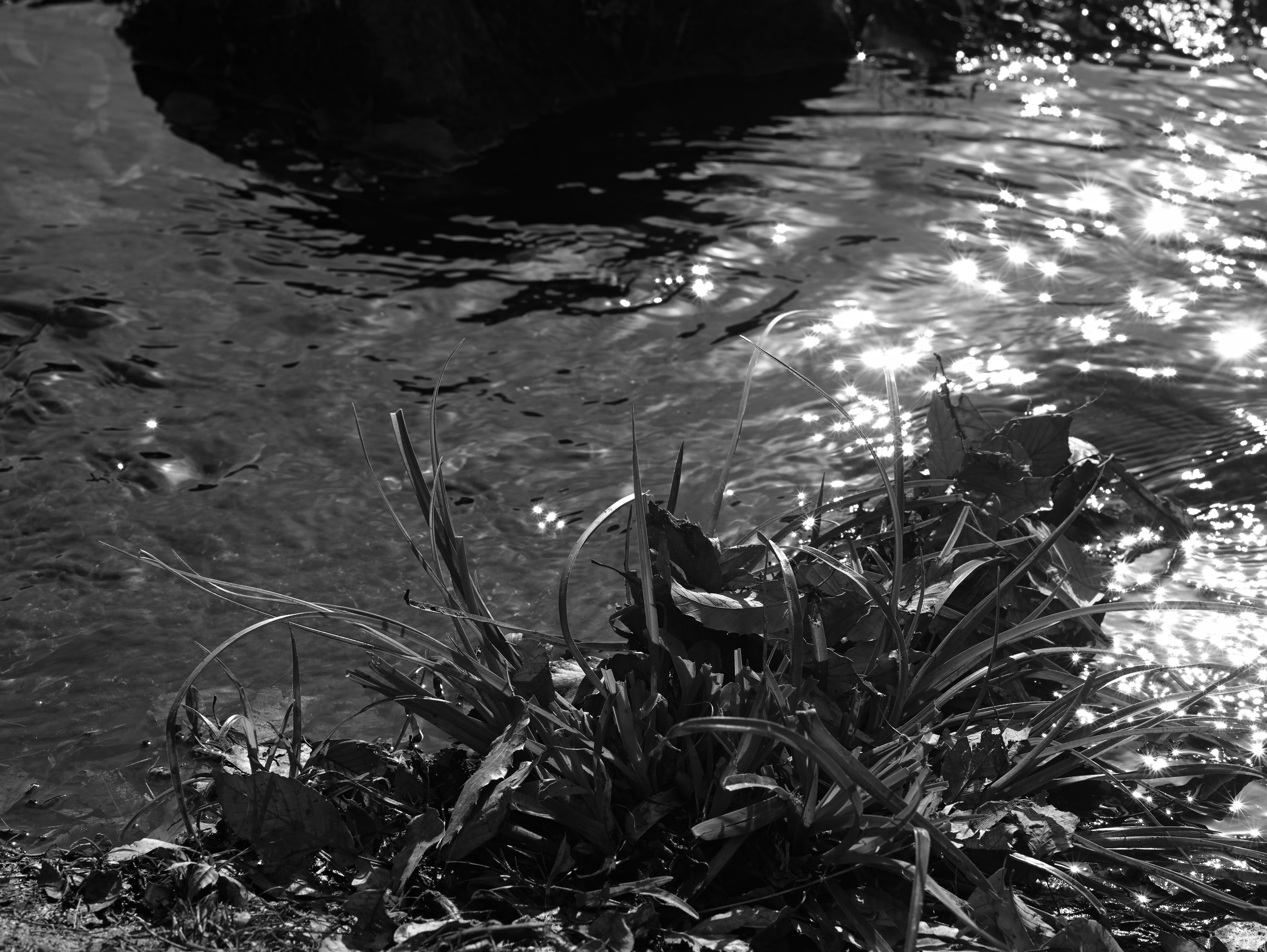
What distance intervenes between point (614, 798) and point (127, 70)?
17.9 feet

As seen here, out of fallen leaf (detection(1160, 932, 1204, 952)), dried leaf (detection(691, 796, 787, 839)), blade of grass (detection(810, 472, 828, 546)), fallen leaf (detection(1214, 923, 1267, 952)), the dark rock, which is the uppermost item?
the dark rock

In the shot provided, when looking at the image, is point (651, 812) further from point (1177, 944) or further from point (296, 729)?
point (1177, 944)

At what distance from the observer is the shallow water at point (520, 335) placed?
262 cm

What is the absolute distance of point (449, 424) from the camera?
3428 mm

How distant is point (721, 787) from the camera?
1.76 m

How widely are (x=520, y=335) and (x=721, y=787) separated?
2440 millimetres

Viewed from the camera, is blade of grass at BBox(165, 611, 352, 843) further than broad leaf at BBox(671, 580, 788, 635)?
No

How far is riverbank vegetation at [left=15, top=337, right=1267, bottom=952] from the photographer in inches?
66.7

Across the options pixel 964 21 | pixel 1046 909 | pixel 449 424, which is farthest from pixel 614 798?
pixel 964 21

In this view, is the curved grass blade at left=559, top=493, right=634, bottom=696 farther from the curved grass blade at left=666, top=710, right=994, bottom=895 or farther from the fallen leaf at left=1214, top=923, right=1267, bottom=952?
the fallen leaf at left=1214, top=923, right=1267, bottom=952

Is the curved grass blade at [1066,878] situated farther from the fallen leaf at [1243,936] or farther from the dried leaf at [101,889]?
the dried leaf at [101,889]

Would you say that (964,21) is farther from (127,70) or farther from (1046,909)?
(1046,909)

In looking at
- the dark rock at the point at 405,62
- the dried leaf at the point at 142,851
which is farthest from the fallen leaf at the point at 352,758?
the dark rock at the point at 405,62

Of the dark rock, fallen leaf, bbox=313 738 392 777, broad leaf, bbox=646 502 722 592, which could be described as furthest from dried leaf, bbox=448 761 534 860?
the dark rock
